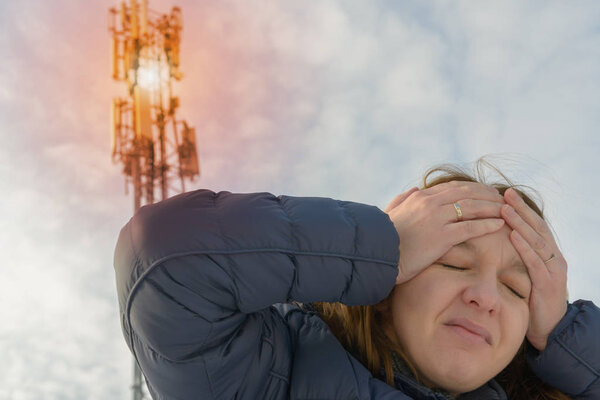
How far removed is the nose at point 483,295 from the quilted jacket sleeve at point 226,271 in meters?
0.32

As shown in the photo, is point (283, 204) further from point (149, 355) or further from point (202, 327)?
point (149, 355)

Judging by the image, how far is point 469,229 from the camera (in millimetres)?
1915

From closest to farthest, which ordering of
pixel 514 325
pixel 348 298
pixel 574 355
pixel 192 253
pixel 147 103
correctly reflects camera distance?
pixel 192 253 → pixel 348 298 → pixel 514 325 → pixel 574 355 → pixel 147 103

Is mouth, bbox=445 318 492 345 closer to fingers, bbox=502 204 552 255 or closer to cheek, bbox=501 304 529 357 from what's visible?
cheek, bbox=501 304 529 357

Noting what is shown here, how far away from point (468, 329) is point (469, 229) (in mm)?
312

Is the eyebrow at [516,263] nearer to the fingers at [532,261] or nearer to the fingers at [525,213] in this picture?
the fingers at [532,261]

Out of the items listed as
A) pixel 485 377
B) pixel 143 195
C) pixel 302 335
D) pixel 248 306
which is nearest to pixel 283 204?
pixel 248 306

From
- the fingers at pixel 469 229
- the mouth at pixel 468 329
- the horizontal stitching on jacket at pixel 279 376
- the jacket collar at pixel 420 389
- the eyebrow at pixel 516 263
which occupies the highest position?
the fingers at pixel 469 229

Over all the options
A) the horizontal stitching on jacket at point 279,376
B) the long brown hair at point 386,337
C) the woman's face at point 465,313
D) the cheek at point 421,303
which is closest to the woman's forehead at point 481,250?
the woman's face at point 465,313

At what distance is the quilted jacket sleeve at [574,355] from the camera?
218 cm

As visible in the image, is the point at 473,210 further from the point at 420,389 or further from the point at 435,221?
the point at 420,389

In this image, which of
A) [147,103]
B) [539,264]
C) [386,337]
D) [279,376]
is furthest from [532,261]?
[147,103]

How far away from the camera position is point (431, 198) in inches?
76.8

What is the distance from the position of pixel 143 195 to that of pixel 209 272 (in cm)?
1365
